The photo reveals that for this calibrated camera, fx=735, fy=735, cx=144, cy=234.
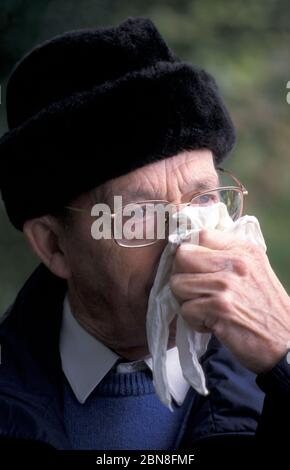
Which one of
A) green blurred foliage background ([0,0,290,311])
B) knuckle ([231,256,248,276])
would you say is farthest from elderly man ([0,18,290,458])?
green blurred foliage background ([0,0,290,311])

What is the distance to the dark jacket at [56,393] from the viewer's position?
1659mm

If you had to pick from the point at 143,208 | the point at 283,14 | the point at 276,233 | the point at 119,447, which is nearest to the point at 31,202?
the point at 143,208

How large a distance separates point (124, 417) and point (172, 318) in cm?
32

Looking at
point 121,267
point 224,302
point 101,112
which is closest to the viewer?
point 224,302

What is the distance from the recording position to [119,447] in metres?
1.86

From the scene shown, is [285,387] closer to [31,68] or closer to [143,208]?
[143,208]

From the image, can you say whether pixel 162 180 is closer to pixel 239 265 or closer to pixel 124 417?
pixel 239 265

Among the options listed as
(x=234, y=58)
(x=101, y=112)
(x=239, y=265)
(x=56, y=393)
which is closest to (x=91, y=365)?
(x=56, y=393)

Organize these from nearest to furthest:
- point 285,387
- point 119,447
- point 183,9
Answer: point 285,387 < point 119,447 < point 183,9

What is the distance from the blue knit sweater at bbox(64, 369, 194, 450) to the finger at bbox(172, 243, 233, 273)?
0.41 metres

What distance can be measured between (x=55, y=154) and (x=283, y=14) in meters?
1.64

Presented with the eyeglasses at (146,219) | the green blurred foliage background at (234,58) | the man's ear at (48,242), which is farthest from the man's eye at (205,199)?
the green blurred foliage background at (234,58)

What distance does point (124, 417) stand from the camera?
189 centimetres

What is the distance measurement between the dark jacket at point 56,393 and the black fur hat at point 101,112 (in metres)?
0.34
